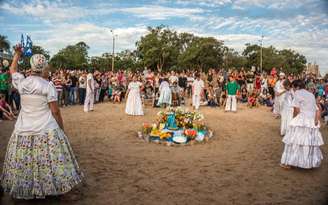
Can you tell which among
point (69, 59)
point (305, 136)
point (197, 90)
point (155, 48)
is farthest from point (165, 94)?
point (69, 59)

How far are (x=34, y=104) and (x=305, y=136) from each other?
515 centimetres

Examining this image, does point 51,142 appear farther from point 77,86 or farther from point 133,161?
point 77,86

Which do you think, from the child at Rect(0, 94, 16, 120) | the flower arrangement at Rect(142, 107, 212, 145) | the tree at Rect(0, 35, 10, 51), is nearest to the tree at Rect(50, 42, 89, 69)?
the tree at Rect(0, 35, 10, 51)

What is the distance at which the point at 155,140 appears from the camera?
9.07m

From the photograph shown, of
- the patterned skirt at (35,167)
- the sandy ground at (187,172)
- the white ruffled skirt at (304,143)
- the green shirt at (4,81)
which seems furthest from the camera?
the green shirt at (4,81)

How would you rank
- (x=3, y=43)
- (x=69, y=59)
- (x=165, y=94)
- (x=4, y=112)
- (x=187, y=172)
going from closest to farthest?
(x=187, y=172)
(x=4, y=112)
(x=165, y=94)
(x=3, y=43)
(x=69, y=59)

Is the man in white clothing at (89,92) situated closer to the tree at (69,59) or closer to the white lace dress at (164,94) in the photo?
the white lace dress at (164,94)

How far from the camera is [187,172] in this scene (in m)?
6.32

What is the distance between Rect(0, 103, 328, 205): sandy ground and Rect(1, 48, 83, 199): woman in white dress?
42cm

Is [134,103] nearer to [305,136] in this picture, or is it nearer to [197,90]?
[197,90]

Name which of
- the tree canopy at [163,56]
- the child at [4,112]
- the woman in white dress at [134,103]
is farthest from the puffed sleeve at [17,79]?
the tree canopy at [163,56]

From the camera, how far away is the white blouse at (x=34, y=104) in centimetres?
440

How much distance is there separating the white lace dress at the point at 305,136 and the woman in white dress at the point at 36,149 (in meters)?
4.52

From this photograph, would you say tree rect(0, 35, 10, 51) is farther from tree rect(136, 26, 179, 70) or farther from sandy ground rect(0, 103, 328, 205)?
sandy ground rect(0, 103, 328, 205)
